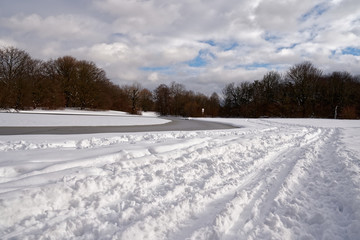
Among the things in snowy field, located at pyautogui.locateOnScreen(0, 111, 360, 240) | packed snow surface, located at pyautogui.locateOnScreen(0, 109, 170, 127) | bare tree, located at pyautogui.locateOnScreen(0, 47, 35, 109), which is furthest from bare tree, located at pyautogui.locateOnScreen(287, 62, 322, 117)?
bare tree, located at pyautogui.locateOnScreen(0, 47, 35, 109)

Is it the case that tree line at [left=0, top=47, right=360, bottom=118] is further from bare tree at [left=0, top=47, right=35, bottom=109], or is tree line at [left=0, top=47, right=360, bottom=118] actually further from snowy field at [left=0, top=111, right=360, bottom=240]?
snowy field at [left=0, top=111, right=360, bottom=240]

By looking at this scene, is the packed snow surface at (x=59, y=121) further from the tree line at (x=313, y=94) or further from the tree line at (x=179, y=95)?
the tree line at (x=313, y=94)

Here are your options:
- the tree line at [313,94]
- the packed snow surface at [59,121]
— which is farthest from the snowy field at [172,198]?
the tree line at [313,94]

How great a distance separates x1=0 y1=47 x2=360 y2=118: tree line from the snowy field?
43.9 m

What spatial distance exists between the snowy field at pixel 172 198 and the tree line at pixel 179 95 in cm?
4392

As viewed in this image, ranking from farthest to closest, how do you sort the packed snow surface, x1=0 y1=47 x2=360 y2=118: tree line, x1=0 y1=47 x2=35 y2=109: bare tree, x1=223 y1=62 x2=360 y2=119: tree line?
x1=223 y1=62 x2=360 y2=119: tree line, x1=0 y1=47 x2=360 y2=118: tree line, x1=0 y1=47 x2=35 y2=109: bare tree, the packed snow surface

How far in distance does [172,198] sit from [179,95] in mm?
80286

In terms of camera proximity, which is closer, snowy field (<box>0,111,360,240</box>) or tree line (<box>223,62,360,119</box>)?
snowy field (<box>0,111,360,240</box>)

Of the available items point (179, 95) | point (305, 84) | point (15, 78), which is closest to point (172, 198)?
point (15, 78)

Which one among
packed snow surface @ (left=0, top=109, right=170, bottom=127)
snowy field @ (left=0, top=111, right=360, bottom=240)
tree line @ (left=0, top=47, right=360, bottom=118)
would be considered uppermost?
tree line @ (left=0, top=47, right=360, bottom=118)

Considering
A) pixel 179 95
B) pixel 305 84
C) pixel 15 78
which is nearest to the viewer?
pixel 15 78

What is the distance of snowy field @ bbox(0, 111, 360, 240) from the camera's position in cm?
270

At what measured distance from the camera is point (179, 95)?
8306 cm

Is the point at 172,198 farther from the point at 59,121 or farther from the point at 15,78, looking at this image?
the point at 15,78
